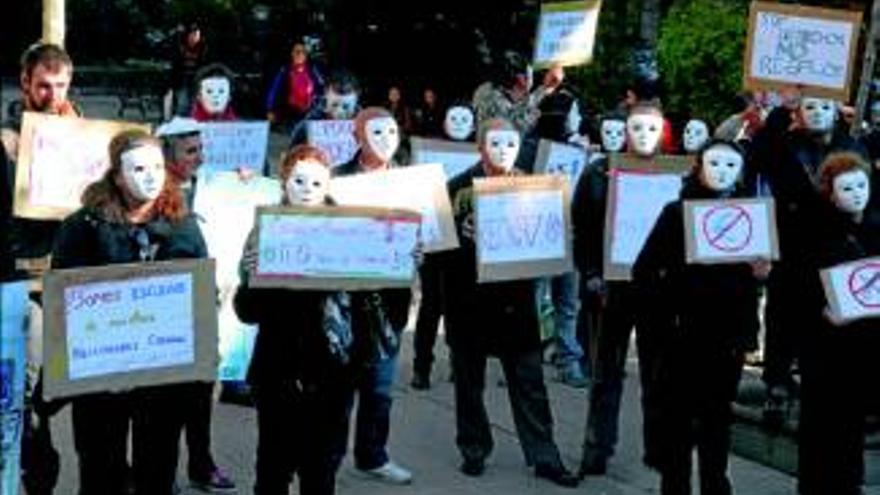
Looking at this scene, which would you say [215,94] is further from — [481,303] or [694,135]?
[694,135]

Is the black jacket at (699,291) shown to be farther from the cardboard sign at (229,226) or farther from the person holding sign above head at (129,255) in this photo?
the cardboard sign at (229,226)

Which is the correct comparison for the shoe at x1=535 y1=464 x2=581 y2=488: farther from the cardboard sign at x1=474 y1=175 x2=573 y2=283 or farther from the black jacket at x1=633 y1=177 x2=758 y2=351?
Answer: the black jacket at x1=633 y1=177 x2=758 y2=351

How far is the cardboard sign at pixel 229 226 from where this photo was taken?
336 inches

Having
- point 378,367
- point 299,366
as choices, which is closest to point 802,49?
point 378,367

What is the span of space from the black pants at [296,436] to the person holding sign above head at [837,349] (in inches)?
82.7

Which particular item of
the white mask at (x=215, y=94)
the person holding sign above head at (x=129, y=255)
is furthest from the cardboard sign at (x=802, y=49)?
the person holding sign above head at (x=129, y=255)

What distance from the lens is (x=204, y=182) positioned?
8.60 m

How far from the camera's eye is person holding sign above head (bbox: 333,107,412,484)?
704 centimetres

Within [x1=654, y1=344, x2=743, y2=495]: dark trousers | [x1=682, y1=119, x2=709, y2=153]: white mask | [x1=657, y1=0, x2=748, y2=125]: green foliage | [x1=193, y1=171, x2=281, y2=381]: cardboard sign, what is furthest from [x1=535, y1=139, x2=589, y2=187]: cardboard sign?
[x1=657, y1=0, x2=748, y2=125]: green foliage

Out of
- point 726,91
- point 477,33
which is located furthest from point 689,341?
point 477,33

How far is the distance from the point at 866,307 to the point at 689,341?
77cm

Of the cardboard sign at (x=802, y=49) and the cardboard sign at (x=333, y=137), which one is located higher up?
the cardboard sign at (x=802, y=49)

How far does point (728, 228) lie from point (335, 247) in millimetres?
1720

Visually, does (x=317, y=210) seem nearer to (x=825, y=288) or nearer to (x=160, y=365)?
(x=160, y=365)
